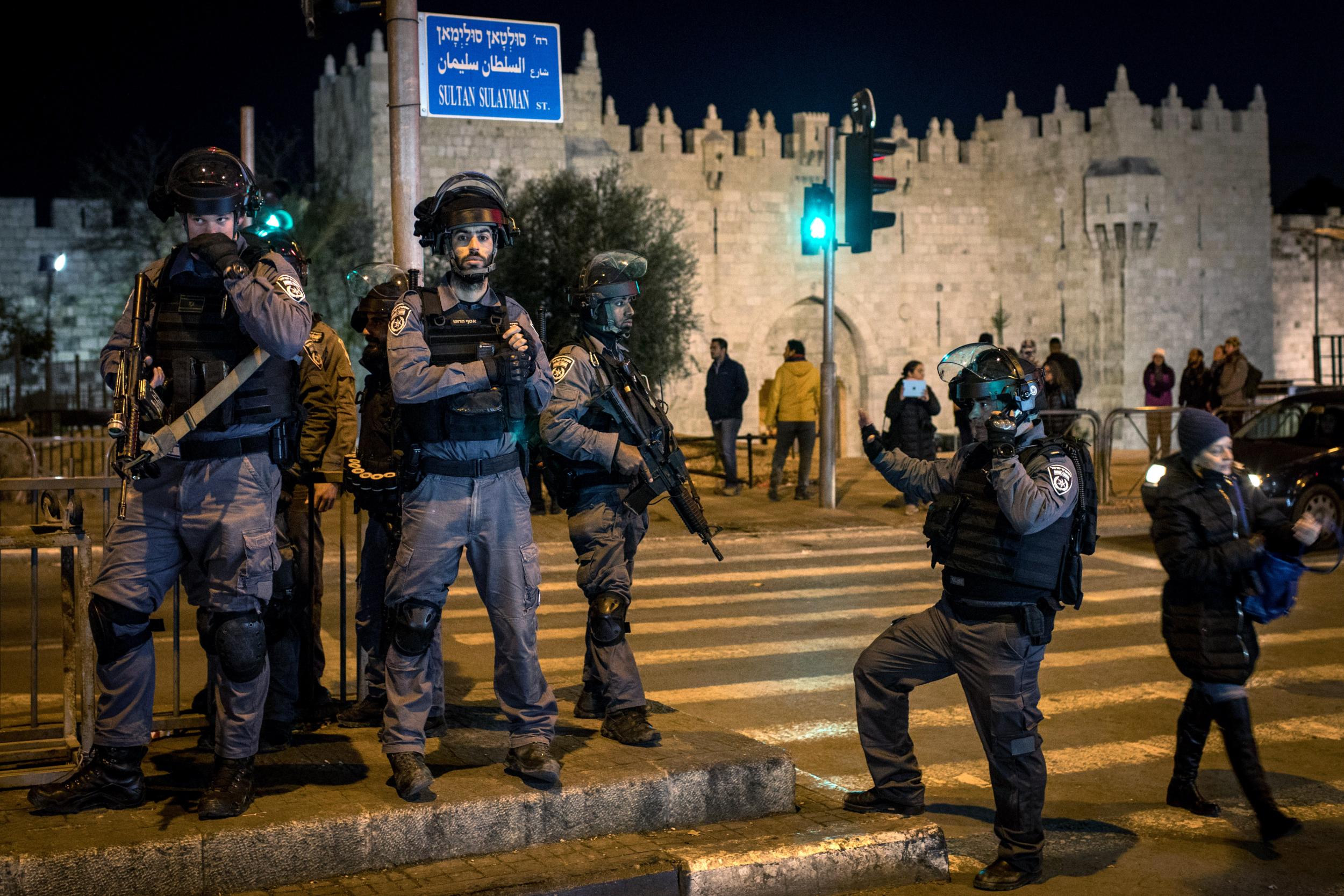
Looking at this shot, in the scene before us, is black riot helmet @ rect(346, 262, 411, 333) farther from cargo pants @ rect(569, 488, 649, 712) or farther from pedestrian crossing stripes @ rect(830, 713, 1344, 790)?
pedestrian crossing stripes @ rect(830, 713, 1344, 790)

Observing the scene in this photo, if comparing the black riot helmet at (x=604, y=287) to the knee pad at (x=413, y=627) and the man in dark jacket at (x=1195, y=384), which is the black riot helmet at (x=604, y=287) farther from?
the man in dark jacket at (x=1195, y=384)

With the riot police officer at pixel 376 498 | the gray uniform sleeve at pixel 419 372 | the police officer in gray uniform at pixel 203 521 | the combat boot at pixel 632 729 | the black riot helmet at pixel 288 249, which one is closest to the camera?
the police officer in gray uniform at pixel 203 521

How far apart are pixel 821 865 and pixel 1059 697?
2.95 meters

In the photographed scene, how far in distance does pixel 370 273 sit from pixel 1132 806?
3840mm

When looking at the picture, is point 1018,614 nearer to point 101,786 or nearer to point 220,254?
point 220,254

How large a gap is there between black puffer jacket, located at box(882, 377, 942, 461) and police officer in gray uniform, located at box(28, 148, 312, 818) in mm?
10329

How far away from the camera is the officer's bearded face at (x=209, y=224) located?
13.6ft

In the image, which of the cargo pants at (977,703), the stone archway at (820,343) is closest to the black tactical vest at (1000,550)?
the cargo pants at (977,703)

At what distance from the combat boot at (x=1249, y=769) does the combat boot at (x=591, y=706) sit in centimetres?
235

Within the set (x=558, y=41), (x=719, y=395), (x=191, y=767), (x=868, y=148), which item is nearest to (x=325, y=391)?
(x=191, y=767)

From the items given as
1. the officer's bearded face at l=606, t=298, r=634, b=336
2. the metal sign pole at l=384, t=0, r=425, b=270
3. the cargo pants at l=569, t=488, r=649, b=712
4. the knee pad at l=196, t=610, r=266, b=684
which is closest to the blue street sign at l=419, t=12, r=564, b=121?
the metal sign pole at l=384, t=0, r=425, b=270

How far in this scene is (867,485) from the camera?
57.4ft

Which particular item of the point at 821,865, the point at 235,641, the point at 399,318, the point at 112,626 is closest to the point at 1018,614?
the point at 821,865

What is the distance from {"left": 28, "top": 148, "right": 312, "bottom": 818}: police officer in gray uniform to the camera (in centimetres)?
405
